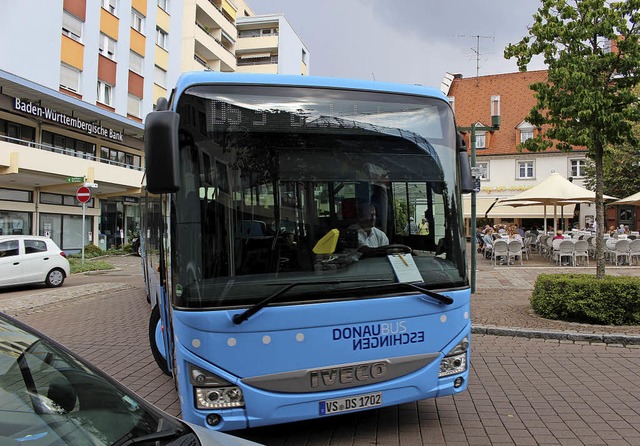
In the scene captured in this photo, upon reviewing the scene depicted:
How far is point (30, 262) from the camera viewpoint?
14.8 m

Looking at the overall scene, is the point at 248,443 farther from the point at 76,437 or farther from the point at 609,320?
the point at 609,320

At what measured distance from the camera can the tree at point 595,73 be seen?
8.47 meters

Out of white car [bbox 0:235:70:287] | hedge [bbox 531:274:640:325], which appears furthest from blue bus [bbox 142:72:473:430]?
white car [bbox 0:235:70:287]

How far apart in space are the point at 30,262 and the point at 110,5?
2033cm

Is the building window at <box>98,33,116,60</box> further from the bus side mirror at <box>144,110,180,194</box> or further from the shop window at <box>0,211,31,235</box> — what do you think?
the bus side mirror at <box>144,110,180,194</box>

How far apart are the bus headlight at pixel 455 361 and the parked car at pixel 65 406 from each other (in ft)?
7.22

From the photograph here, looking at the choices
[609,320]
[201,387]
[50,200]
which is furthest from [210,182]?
[50,200]

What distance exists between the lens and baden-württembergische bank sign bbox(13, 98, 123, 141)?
23328 mm

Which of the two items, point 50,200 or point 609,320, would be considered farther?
point 50,200

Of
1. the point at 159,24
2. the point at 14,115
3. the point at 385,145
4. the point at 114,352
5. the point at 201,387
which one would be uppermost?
the point at 159,24

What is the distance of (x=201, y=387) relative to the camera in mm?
3371

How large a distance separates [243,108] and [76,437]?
2.47m

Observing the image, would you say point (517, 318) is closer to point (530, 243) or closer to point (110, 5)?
point (530, 243)

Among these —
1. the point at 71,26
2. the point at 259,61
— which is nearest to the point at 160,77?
the point at 71,26
